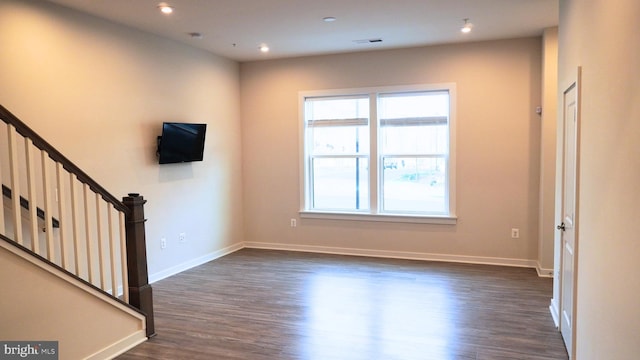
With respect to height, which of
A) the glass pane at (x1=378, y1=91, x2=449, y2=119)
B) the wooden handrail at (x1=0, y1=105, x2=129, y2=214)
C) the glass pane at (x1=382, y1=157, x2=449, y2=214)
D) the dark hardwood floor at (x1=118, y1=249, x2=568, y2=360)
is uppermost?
the glass pane at (x1=378, y1=91, x2=449, y2=119)

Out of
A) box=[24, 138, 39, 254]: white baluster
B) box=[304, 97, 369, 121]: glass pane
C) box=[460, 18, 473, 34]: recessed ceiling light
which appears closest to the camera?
box=[24, 138, 39, 254]: white baluster

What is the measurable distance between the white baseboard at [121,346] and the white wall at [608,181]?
3071 millimetres

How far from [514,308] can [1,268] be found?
398 centimetres

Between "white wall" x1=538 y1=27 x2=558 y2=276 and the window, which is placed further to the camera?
the window

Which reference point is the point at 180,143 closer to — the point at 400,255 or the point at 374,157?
the point at 374,157

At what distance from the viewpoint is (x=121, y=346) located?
3.26m

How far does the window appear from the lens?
19.3ft

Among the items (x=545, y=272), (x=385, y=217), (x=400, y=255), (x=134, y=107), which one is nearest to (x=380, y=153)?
(x=385, y=217)

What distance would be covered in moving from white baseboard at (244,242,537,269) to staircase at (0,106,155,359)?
325 cm

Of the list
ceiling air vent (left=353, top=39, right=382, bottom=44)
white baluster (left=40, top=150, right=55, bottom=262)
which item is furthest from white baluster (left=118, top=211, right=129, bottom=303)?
ceiling air vent (left=353, top=39, right=382, bottom=44)

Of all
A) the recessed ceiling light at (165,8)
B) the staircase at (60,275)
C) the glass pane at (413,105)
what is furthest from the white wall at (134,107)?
the glass pane at (413,105)

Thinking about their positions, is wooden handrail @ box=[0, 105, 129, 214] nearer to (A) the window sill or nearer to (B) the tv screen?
(B) the tv screen

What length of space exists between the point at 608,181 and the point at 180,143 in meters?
4.45

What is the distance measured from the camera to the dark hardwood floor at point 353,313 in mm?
3270
